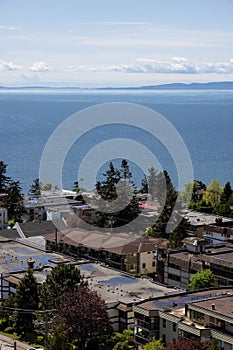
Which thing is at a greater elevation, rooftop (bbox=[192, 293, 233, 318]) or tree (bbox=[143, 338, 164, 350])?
rooftop (bbox=[192, 293, 233, 318])

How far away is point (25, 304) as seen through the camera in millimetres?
15664

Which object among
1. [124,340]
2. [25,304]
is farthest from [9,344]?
[124,340]

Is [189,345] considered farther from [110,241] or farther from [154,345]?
[110,241]

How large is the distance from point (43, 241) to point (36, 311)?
8.80 m

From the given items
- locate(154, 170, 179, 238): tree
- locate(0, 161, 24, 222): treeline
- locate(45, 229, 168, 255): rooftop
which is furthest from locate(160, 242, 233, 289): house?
locate(0, 161, 24, 222): treeline

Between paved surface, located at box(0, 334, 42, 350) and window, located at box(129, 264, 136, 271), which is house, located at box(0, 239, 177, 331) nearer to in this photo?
window, located at box(129, 264, 136, 271)

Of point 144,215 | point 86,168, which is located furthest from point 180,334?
point 86,168

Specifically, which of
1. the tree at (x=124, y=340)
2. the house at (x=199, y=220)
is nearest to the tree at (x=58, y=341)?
the tree at (x=124, y=340)

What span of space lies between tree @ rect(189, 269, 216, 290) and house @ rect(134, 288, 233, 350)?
6.81ft

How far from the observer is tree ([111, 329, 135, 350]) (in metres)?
13.8

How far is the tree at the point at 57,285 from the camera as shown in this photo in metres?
15.1

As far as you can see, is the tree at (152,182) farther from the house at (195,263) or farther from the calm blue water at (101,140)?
the calm blue water at (101,140)

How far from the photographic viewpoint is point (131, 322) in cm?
1515

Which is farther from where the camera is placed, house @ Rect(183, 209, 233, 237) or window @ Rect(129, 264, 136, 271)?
house @ Rect(183, 209, 233, 237)
